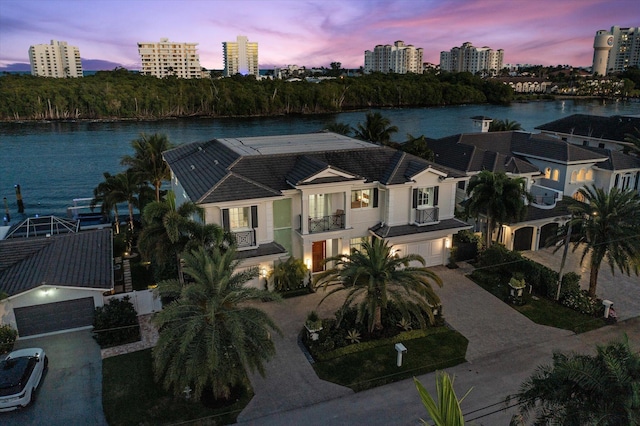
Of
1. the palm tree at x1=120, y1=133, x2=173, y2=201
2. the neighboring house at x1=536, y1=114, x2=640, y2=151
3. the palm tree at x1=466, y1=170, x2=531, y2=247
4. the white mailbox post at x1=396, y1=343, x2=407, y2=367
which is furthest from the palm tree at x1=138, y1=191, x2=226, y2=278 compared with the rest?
the neighboring house at x1=536, y1=114, x2=640, y2=151

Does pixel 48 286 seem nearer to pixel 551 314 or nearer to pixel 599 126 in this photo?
pixel 551 314

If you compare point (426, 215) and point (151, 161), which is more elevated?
point (151, 161)

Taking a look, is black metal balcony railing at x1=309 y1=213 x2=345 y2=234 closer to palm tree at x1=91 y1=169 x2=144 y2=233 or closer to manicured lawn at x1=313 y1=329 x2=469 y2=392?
manicured lawn at x1=313 y1=329 x2=469 y2=392

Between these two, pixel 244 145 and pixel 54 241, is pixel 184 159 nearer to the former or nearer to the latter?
pixel 244 145

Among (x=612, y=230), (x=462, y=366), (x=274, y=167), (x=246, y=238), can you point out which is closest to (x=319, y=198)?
(x=274, y=167)

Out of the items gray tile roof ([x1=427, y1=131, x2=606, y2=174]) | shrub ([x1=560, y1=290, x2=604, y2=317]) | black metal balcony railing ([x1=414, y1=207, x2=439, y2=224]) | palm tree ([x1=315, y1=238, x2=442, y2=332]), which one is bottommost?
shrub ([x1=560, y1=290, x2=604, y2=317])

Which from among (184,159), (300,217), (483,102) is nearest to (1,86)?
(184,159)

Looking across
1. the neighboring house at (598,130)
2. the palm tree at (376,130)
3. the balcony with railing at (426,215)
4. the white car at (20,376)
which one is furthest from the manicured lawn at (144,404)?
the neighboring house at (598,130)
